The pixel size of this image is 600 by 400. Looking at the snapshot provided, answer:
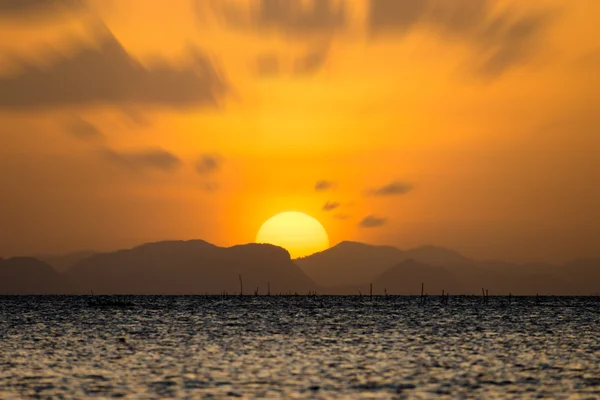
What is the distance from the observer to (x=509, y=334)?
12006 centimetres

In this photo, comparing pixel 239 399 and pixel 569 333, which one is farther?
pixel 569 333

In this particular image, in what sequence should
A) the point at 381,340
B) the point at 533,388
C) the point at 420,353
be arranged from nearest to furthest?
the point at 533,388 → the point at 420,353 → the point at 381,340

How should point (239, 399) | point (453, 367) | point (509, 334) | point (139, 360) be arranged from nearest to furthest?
point (239, 399) → point (453, 367) → point (139, 360) → point (509, 334)

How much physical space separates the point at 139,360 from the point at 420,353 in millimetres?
28711

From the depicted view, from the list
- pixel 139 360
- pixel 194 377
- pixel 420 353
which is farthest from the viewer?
pixel 420 353

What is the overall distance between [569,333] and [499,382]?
6955 cm

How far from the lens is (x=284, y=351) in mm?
86750

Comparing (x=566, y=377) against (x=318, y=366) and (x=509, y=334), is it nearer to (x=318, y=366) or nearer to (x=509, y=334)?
(x=318, y=366)

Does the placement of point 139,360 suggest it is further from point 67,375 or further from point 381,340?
point 381,340

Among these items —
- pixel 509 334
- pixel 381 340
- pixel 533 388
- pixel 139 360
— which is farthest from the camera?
pixel 509 334

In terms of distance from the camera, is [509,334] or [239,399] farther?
[509,334]

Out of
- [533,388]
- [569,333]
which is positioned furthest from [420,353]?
[569,333]

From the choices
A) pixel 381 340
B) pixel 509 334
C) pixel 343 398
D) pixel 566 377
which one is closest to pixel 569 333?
pixel 509 334

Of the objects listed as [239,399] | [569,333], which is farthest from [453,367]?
[569,333]
